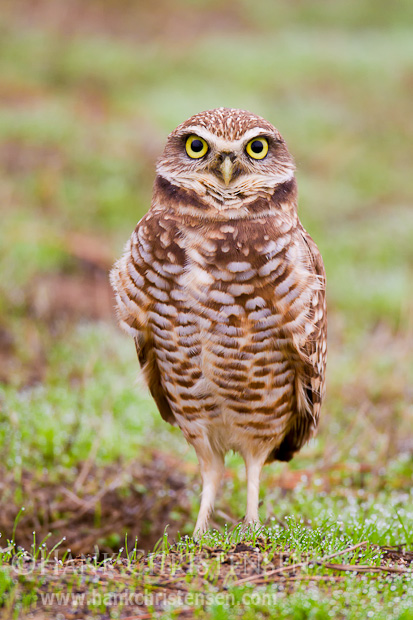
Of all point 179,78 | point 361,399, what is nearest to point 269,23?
point 179,78

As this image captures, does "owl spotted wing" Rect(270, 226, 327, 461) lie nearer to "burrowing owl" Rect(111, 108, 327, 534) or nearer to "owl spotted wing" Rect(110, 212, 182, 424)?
"burrowing owl" Rect(111, 108, 327, 534)

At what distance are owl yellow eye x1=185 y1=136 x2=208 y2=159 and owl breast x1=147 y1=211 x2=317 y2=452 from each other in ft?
1.00

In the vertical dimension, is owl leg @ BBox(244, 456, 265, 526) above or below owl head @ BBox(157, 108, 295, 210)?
below

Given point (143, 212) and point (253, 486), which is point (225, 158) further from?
point (143, 212)

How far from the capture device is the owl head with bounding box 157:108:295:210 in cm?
302

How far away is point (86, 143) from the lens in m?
11.4

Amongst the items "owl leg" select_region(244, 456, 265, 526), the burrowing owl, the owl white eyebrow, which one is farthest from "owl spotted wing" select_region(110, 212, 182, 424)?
"owl leg" select_region(244, 456, 265, 526)

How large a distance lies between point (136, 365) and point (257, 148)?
A: 10.7 feet

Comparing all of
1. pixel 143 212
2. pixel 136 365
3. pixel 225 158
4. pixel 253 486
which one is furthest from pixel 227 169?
pixel 143 212

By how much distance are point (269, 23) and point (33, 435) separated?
65.2 feet

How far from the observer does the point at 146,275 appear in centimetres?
310

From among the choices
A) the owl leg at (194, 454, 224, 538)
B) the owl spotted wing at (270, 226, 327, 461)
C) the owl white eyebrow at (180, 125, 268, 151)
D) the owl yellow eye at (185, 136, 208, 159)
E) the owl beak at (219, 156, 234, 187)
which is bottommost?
the owl leg at (194, 454, 224, 538)

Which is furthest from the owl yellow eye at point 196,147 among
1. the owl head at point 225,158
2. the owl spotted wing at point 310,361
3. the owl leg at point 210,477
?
the owl leg at point 210,477

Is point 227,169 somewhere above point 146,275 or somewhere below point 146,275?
above
